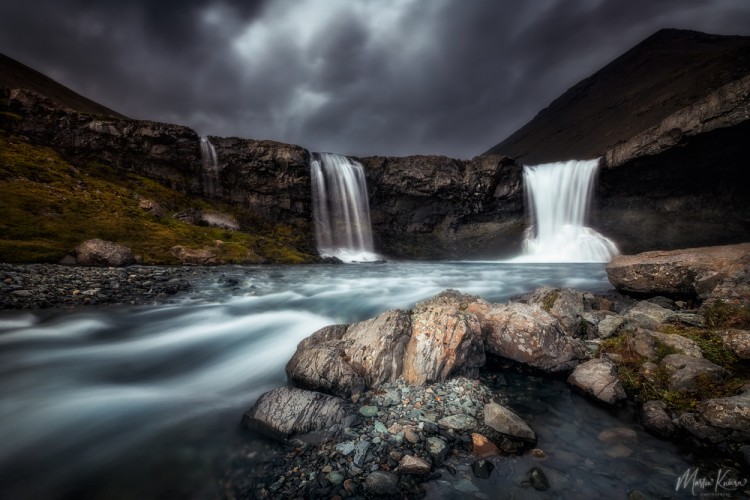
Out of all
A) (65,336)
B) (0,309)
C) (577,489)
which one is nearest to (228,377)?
(65,336)

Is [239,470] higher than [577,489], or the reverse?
[239,470]

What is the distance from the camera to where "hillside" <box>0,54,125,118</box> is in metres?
Result: 124

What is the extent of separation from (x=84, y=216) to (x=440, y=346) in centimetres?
3065

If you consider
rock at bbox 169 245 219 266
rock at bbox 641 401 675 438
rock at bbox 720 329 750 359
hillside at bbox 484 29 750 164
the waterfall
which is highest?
hillside at bbox 484 29 750 164

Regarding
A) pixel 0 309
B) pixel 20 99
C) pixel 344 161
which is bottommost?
pixel 0 309

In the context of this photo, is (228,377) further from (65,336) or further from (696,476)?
(696,476)

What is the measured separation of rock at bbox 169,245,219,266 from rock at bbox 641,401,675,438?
2523 cm

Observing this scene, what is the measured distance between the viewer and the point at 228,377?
6.01 meters

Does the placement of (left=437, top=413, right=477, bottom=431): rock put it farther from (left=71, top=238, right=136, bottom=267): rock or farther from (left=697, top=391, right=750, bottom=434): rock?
(left=71, top=238, right=136, bottom=267): rock

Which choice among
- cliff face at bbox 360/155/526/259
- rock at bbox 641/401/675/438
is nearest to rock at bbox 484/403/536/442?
rock at bbox 641/401/675/438

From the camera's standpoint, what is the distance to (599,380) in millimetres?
4656

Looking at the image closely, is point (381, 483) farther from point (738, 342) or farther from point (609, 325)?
point (609, 325)

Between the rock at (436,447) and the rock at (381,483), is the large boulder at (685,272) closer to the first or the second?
the rock at (436,447)

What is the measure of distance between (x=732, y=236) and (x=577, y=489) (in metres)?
45.0
